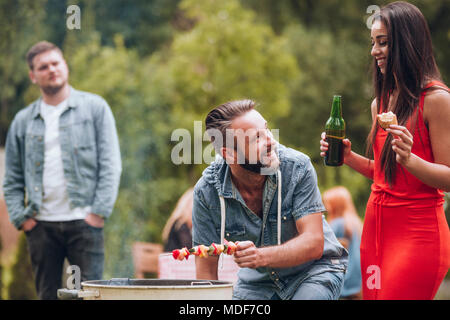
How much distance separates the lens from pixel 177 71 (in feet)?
37.3

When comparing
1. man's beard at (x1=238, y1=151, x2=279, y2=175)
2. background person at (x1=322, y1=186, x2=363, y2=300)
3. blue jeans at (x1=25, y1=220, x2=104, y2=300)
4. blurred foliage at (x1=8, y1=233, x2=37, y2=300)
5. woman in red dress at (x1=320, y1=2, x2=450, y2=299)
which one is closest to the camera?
woman in red dress at (x1=320, y1=2, x2=450, y2=299)

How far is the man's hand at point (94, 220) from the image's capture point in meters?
4.88

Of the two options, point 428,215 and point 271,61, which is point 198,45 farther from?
point 428,215

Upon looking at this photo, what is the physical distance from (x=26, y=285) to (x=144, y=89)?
3.88 m

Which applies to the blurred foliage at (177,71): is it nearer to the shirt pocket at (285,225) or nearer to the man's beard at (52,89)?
the man's beard at (52,89)

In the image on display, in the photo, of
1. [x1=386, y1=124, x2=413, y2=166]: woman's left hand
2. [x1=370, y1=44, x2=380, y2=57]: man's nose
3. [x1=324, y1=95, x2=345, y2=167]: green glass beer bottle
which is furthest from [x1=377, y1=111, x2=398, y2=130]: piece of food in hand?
[x1=324, y1=95, x2=345, y2=167]: green glass beer bottle

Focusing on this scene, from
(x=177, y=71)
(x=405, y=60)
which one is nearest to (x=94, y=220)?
(x=405, y=60)

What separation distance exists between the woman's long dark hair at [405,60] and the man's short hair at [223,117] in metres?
0.66

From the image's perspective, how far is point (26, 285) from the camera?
8.04 m

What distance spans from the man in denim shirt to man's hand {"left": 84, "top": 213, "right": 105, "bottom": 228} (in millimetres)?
1703

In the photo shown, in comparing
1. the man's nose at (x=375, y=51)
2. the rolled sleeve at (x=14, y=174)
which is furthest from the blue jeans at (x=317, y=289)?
the rolled sleeve at (x=14, y=174)

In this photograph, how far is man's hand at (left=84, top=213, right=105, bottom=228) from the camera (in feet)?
16.0

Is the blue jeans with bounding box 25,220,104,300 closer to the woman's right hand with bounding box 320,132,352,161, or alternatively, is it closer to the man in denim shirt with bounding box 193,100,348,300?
the man in denim shirt with bounding box 193,100,348,300
